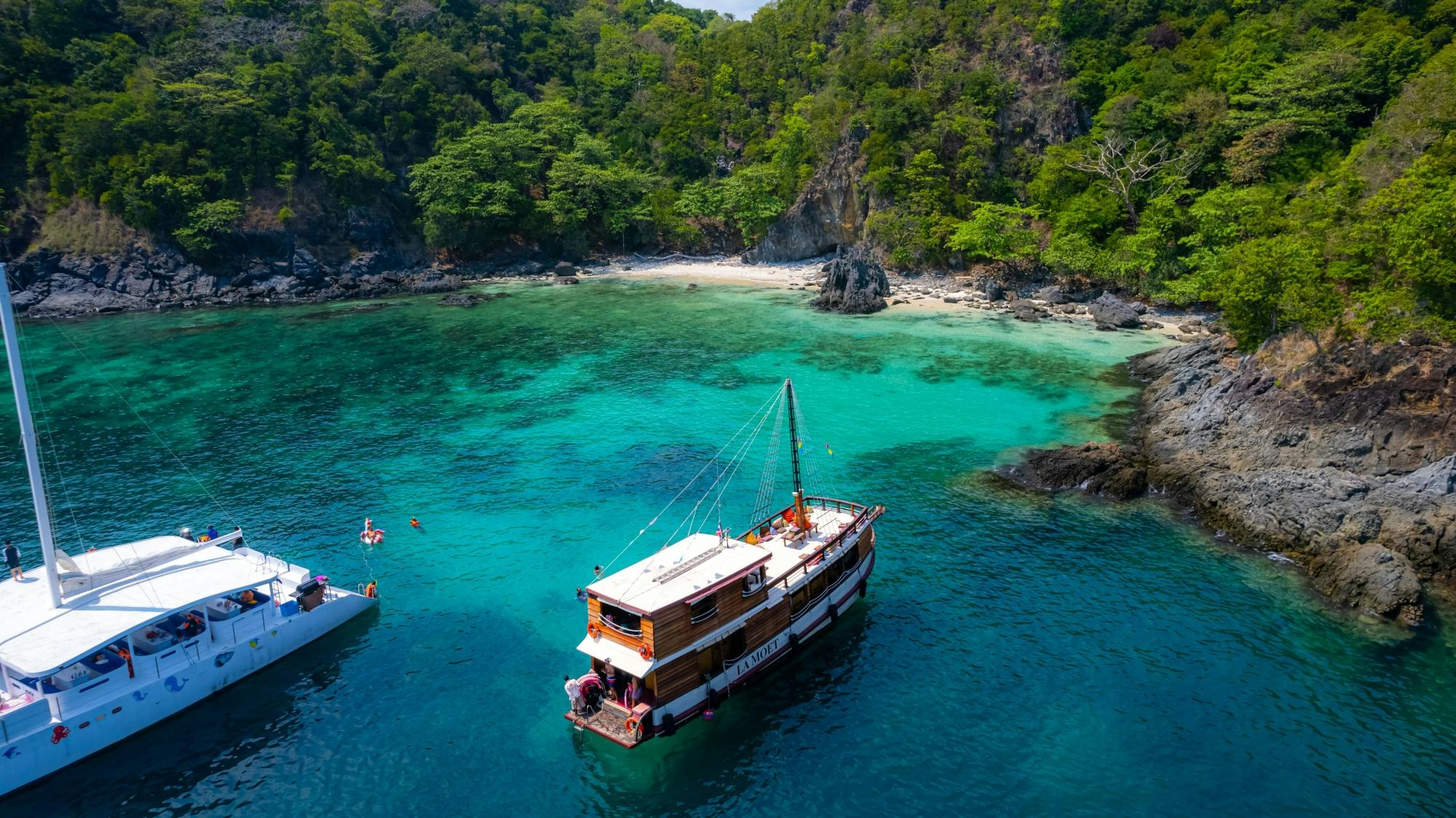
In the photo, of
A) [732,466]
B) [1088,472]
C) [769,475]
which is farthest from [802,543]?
[1088,472]

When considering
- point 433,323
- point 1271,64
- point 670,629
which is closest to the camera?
point 670,629

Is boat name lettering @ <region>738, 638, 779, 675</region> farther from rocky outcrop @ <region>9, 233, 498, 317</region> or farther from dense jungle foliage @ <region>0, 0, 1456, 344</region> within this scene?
rocky outcrop @ <region>9, 233, 498, 317</region>

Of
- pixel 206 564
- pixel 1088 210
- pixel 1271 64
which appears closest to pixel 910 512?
pixel 206 564

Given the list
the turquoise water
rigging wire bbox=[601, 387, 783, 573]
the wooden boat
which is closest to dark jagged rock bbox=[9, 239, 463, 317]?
the turquoise water

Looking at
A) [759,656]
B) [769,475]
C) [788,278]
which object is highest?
[788,278]

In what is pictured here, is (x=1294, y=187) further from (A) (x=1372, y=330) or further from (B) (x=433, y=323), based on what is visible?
(B) (x=433, y=323)

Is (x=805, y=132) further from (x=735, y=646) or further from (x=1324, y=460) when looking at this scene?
(x=735, y=646)
